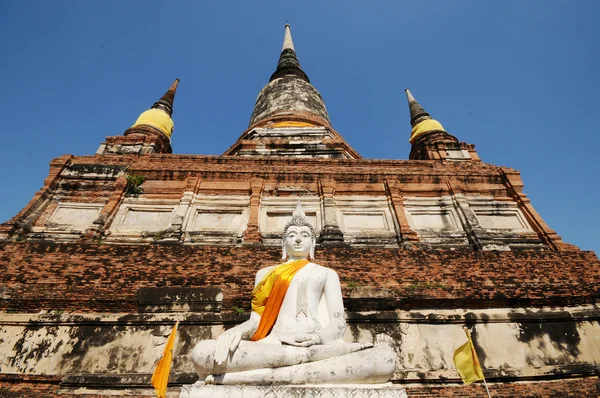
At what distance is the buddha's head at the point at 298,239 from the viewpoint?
14.0 feet

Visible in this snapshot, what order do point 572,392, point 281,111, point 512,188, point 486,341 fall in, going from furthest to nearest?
1. point 281,111
2. point 512,188
3. point 486,341
4. point 572,392

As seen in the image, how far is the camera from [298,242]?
430cm

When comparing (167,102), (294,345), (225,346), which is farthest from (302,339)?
(167,102)

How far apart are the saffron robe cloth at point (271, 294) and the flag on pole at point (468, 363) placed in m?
2.92

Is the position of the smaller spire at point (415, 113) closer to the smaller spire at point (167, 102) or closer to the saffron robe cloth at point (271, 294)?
the smaller spire at point (167, 102)

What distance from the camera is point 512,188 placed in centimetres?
938

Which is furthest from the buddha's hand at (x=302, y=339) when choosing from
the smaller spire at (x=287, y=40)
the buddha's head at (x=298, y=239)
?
the smaller spire at (x=287, y=40)

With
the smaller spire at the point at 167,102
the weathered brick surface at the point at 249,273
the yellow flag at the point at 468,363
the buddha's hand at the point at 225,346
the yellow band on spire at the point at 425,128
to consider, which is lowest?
the buddha's hand at the point at 225,346

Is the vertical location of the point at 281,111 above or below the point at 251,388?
above

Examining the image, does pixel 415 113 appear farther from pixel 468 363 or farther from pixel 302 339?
pixel 302 339

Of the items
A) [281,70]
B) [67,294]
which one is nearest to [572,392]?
[67,294]

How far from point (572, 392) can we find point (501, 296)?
1.61 m

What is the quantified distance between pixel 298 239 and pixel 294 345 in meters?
1.37

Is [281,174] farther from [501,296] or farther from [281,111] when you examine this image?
[281,111]
